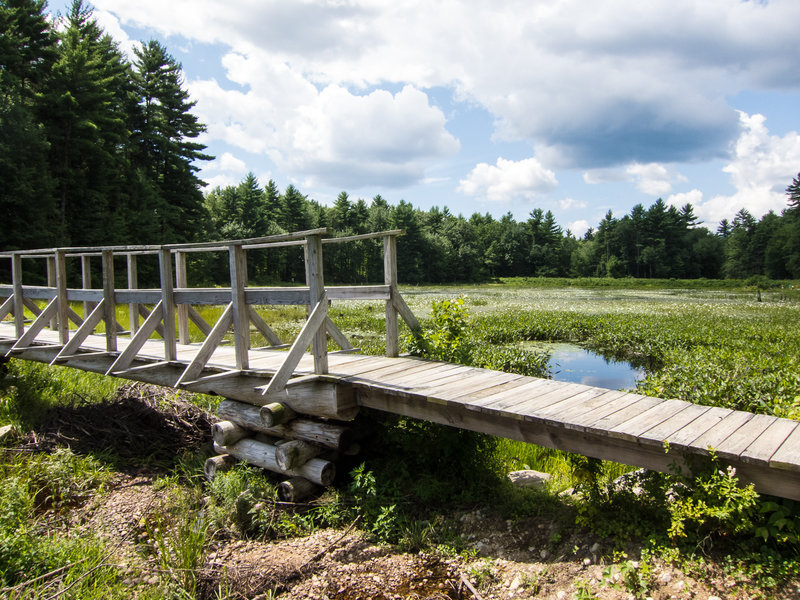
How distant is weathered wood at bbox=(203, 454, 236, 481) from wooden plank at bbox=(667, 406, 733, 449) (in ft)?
15.0

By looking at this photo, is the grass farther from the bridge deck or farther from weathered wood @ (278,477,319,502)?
the bridge deck

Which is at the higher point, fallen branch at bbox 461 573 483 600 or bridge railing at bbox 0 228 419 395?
bridge railing at bbox 0 228 419 395

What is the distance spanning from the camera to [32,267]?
87.3ft

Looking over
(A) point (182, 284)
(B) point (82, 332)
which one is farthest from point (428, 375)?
(B) point (82, 332)

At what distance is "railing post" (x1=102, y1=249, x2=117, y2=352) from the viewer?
22.8 feet

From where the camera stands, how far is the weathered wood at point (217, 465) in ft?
19.2

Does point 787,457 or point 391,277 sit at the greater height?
point 391,277

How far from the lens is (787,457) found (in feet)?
10.6

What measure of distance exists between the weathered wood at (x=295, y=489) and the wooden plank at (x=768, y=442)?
3.89 m

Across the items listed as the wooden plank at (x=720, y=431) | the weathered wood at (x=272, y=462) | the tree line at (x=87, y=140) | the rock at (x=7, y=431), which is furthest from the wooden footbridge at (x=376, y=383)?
the tree line at (x=87, y=140)

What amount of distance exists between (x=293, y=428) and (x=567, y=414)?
2.89 meters

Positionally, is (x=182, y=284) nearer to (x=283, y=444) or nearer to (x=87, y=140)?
(x=283, y=444)

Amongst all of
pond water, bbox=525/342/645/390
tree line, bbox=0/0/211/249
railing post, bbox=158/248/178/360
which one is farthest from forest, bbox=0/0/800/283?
railing post, bbox=158/248/178/360

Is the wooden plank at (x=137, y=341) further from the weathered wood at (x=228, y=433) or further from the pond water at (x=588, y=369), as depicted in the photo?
the pond water at (x=588, y=369)
